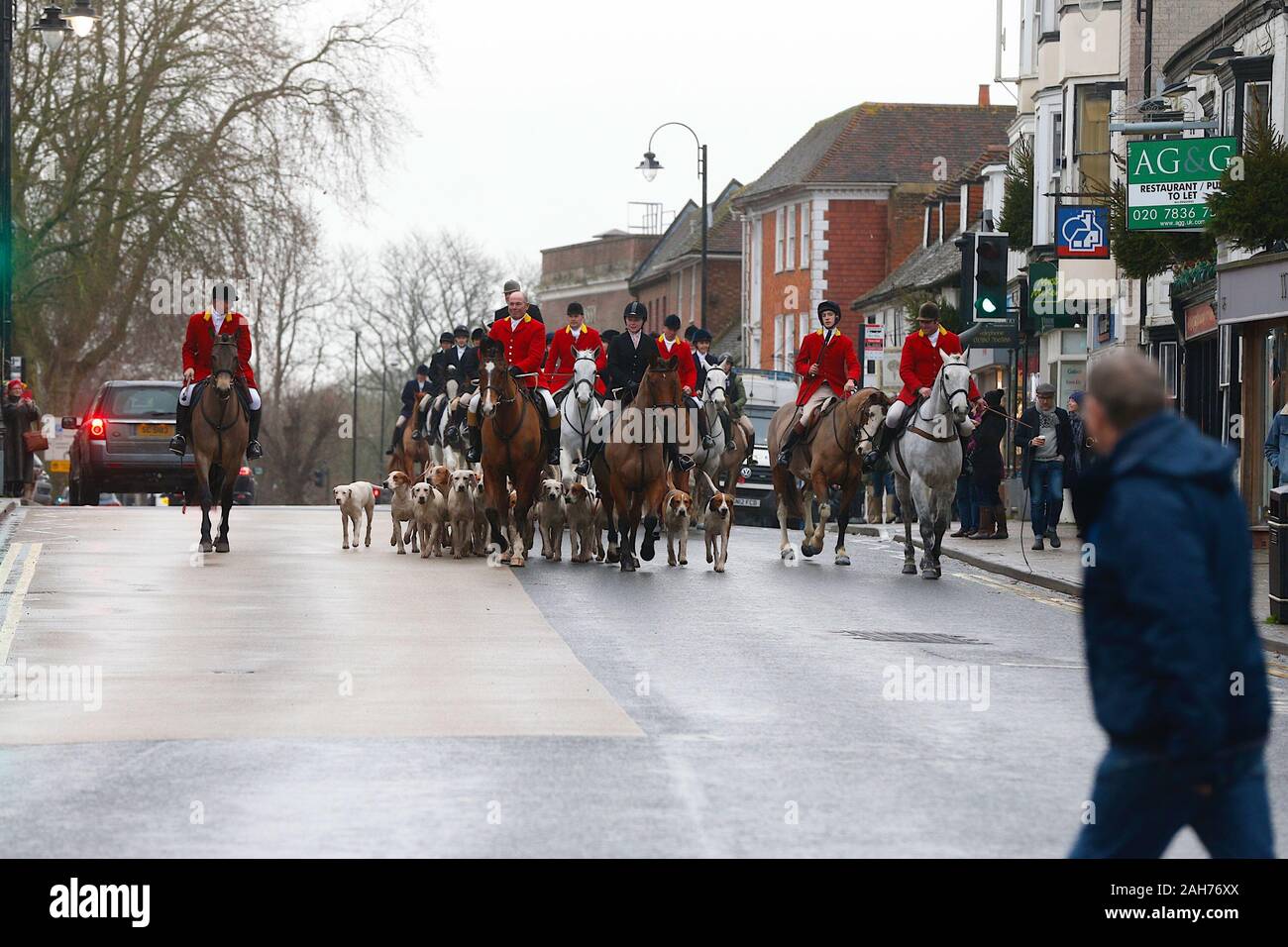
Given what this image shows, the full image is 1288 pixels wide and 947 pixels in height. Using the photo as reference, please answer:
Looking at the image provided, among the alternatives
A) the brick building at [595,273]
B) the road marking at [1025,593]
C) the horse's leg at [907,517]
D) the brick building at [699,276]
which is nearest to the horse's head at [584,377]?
the horse's leg at [907,517]

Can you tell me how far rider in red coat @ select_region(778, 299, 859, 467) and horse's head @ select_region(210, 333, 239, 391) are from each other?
5643 millimetres

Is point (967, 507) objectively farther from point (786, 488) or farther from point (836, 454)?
point (836, 454)

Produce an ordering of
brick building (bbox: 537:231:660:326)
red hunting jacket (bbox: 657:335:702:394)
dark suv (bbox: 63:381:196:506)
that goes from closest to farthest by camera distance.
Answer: red hunting jacket (bbox: 657:335:702:394) → dark suv (bbox: 63:381:196:506) → brick building (bbox: 537:231:660:326)

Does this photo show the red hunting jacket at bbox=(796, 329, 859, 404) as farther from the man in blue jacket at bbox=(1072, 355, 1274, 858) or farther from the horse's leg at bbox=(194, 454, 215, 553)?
the man in blue jacket at bbox=(1072, 355, 1274, 858)

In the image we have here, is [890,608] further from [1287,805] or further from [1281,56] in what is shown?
[1281,56]

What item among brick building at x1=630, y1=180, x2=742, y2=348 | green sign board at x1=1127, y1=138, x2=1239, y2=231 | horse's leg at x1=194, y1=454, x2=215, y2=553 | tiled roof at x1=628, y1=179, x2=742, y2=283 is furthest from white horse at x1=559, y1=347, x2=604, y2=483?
brick building at x1=630, y1=180, x2=742, y2=348

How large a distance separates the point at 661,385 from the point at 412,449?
11.6m

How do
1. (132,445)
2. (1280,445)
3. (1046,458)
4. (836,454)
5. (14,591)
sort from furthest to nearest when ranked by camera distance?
(132,445) → (1046,458) → (836,454) → (1280,445) → (14,591)

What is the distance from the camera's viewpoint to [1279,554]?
17359mm

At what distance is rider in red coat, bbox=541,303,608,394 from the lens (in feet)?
76.6

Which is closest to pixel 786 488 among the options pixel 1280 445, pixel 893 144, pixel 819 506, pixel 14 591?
pixel 819 506
